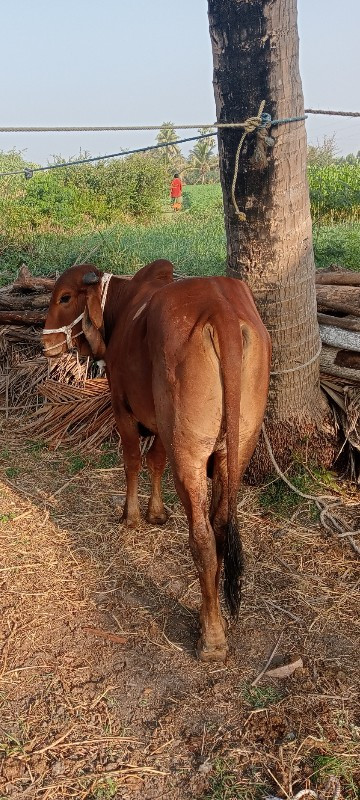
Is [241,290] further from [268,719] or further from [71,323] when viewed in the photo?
[268,719]

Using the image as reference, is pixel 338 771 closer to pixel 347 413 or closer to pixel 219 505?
pixel 219 505

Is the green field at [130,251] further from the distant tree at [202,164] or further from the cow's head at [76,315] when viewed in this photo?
the distant tree at [202,164]

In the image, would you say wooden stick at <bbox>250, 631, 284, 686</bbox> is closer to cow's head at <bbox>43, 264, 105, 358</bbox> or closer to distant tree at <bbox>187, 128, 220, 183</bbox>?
cow's head at <bbox>43, 264, 105, 358</bbox>

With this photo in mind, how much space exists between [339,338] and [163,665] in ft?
9.72

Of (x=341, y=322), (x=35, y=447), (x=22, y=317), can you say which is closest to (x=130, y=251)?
(x=22, y=317)

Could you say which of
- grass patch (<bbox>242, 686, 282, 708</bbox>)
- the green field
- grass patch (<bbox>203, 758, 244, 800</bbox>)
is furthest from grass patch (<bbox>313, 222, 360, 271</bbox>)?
grass patch (<bbox>203, 758, 244, 800</bbox>)

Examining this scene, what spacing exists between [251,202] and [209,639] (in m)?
2.90

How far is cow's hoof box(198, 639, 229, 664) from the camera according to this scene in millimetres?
3576

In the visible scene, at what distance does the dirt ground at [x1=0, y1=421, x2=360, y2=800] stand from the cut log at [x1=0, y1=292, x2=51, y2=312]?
2993mm

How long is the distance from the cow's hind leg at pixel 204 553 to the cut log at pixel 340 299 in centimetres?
283

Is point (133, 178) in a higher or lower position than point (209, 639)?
higher

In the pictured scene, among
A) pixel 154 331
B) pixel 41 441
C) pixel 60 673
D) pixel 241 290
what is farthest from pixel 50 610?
pixel 41 441

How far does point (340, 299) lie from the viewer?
574cm

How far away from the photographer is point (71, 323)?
4.88 m
